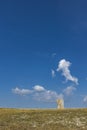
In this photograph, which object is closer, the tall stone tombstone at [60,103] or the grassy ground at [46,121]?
the grassy ground at [46,121]

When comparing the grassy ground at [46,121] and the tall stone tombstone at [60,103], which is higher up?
the tall stone tombstone at [60,103]

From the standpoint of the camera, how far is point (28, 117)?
56000 millimetres

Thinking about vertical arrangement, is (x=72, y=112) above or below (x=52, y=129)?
above

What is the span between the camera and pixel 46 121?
169 feet

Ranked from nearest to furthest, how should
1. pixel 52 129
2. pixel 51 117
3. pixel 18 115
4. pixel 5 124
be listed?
pixel 52 129, pixel 5 124, pixel 51 117, pixel 18 115

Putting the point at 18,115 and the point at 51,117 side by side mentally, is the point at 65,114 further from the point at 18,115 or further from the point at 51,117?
the point at 18,115

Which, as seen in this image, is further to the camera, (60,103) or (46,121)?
(60,103)

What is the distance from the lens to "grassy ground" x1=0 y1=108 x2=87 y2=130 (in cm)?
4712

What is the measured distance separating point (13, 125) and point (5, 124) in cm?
173

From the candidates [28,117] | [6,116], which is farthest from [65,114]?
[6,116]

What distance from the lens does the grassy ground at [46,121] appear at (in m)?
47.1

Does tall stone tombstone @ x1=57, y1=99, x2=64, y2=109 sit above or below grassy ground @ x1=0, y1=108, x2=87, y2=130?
above

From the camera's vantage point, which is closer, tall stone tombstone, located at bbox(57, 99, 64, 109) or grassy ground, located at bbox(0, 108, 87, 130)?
grassy ground, located at bbox(0, 108, 87, 130)

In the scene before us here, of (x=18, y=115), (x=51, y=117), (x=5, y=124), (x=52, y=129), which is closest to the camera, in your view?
(x=52, y=129)
